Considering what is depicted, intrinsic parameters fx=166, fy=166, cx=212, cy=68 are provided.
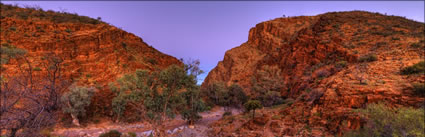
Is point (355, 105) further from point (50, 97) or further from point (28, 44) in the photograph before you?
point (28, 44)

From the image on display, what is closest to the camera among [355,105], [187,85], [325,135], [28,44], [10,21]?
[325,135]

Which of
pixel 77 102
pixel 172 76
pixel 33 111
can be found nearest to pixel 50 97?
pixel 33 111

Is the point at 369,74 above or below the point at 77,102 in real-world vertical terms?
above

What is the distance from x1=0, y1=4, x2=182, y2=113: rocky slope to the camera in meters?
21.5

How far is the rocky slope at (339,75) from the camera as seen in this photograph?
27.1 feet

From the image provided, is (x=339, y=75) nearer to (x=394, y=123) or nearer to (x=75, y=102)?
(x=394, y=123)

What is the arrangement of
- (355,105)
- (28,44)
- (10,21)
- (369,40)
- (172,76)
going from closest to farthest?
(355,105) < (172,76) < (369,40) < (28,44) < (10,21)

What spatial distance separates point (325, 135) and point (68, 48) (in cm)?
3152

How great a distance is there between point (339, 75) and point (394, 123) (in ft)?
27.2

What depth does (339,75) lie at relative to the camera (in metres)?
12.6

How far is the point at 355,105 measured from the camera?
8.32 meters

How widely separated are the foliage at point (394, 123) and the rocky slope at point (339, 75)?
3.26 ft

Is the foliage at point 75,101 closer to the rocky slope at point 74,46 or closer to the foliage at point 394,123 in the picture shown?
the rocky slope at point 74,46

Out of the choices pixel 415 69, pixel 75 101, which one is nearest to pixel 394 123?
pixel 415 69
